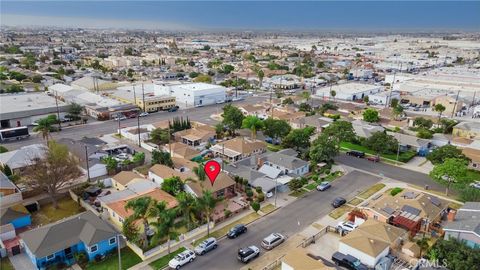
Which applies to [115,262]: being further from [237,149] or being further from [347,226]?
[237,149]

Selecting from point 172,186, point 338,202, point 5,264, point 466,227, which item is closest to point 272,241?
point 338,202

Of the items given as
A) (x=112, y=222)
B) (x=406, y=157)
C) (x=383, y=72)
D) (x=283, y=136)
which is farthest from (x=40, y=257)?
(x=383, y=72)

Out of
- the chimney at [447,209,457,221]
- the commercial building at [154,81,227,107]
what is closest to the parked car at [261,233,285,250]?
the chimney at [447,209,457,221]

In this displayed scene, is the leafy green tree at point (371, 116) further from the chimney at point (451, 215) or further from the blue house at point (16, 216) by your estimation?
the blue house at point (16, 216)

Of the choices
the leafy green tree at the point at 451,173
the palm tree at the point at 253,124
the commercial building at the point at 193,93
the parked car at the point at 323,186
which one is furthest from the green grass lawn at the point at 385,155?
the commercial building at the point at 193,93

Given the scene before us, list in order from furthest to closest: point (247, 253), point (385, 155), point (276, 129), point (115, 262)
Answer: point (276, 129)
point (385, 155)
point (247, 253)
point (115, 262)

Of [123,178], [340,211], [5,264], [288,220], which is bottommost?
[5,264]

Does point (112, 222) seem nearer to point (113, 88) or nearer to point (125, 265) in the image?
point (125, 265)
